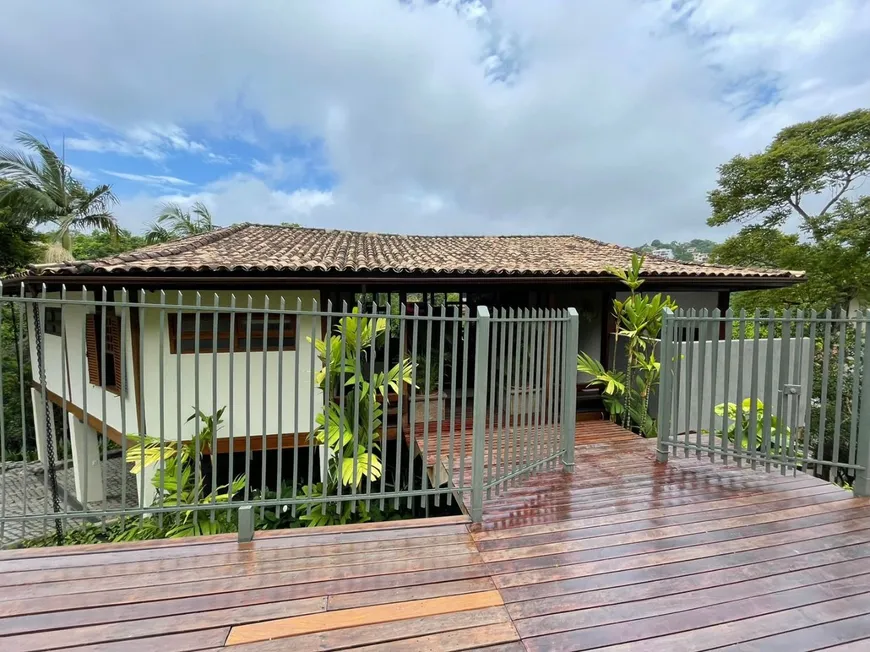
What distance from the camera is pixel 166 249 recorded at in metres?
6.35

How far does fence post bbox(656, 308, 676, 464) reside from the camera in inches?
167

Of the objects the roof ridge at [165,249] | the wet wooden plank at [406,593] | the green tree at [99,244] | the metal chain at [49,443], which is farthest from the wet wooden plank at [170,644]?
the green tree at [99,244]

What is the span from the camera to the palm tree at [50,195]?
1279 cm

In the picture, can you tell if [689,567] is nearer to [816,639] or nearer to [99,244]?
[816,639]

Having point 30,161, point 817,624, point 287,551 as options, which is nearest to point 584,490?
point 817,624

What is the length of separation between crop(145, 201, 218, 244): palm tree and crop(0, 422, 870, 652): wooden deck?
52.1 feet

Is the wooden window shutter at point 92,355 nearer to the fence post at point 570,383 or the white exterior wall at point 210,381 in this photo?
the white exterior wall at point 210,381

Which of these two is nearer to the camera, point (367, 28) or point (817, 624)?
point (817, 624)

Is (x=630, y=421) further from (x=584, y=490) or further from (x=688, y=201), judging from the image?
(x=688, y=201)

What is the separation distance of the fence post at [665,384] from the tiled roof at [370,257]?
2.32 m

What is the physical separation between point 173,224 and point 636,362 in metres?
17.2

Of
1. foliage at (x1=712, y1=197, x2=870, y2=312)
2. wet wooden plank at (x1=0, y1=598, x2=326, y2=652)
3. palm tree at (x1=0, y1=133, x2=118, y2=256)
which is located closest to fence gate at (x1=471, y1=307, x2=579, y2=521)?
wet wooden plank at (x1=0, y1=598, x2=326, y2=652)

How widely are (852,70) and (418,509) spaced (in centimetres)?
1999

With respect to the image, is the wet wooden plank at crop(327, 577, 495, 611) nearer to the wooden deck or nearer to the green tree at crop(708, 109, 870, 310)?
the wooden deck
